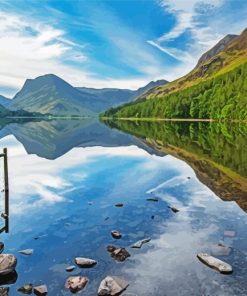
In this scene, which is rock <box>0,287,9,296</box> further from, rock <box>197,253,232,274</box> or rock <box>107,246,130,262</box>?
rock <box>197,253,232,274</box>

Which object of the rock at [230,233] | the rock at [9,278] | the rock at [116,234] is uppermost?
the rock at [116,234]

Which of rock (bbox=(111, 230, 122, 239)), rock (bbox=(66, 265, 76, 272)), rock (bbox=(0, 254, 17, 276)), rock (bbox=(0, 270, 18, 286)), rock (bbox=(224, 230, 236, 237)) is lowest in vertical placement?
rock (bbox=(0, 270, 18, 286))

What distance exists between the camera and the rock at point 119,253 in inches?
781

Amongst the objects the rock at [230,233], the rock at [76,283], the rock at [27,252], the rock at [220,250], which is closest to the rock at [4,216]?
the rock at [27,252]

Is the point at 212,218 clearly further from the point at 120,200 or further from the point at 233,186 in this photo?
the point at 233,186

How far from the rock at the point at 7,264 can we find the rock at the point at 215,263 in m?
9.84

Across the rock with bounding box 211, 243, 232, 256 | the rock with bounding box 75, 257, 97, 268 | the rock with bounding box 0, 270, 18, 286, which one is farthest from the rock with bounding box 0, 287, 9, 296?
the rock with bounding box 211, 243, 232, 256

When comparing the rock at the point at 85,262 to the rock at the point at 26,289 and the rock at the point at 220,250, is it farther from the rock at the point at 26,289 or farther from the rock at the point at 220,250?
the rock at the point at 220,250

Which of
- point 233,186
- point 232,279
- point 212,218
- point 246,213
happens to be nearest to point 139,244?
point 232,279

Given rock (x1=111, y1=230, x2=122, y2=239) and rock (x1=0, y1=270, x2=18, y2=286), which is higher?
rock (x1=111, y1=230, x2=122, y2=239)

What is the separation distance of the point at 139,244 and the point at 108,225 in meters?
4.63

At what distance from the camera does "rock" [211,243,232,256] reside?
20.4 meters

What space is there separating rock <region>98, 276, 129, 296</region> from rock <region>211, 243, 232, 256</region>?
6294 mm

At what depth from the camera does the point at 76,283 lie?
16.7 m
